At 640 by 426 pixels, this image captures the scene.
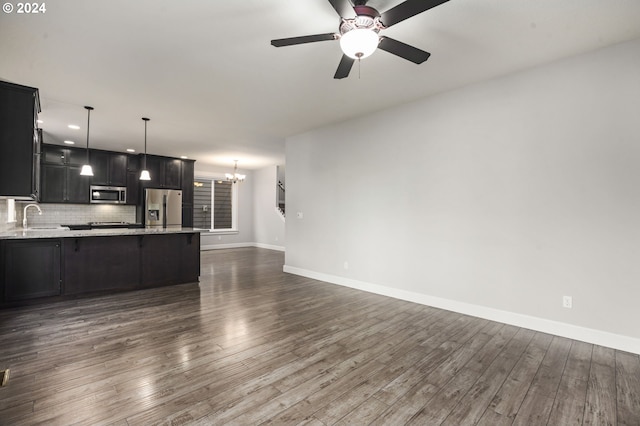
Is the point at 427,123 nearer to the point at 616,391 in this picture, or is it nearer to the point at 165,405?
the point at 616,391

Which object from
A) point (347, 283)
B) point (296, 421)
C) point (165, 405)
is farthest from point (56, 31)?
point (347, 283)

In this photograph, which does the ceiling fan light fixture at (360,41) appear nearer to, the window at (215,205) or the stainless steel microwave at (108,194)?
the stainless steel microwave at (108,194)

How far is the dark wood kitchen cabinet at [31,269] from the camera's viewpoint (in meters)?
3.75

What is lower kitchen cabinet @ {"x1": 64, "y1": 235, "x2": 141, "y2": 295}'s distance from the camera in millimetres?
4156

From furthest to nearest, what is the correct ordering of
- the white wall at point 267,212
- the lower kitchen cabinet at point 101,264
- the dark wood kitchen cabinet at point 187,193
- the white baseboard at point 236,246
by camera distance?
the white wall at point 267,212, the white baseboard at point 236,246, the dark wood kitchen cabinet at point 187,193, the lower kitchen cabinet at point 101,264

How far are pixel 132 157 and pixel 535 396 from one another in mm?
9010

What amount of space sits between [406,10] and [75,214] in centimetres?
848

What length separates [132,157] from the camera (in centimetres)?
770

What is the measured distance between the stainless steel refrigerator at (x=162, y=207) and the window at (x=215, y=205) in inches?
50.6

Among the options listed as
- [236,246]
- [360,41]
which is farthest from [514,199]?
[236,246]

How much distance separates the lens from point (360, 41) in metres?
2.00

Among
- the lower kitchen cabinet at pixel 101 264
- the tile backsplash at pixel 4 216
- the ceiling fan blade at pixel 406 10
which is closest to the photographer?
the ceiling fan blade at pixel 406 10

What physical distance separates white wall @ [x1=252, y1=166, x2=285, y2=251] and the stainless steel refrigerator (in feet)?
9.20

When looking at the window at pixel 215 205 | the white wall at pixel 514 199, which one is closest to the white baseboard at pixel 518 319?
the white wall at pixel 514 199
